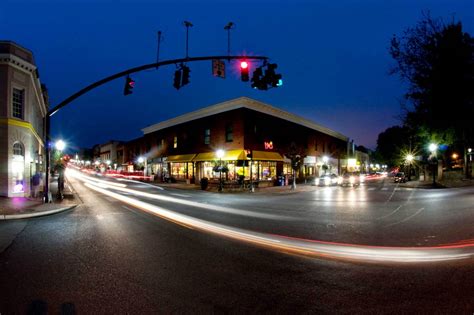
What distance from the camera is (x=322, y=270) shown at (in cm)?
552

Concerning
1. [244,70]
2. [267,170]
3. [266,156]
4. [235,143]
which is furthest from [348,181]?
[244,70]

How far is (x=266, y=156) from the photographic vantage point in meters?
34.8

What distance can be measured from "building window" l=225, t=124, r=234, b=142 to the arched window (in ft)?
68.1

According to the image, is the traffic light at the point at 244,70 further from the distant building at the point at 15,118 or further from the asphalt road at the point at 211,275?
the distant building at the point at 15,118

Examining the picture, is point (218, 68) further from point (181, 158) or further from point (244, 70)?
point (181, 158)

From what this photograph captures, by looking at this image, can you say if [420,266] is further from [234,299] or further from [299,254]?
[234,299]

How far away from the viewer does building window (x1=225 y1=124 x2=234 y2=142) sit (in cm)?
3425

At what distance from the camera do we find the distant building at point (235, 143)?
33.3 metres

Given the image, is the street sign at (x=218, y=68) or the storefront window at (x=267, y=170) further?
the storefront window at (x=267, y=170)

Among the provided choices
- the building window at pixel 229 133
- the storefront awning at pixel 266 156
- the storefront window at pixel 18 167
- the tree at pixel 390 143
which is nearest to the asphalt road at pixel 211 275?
the storefront window at pixel 18 167

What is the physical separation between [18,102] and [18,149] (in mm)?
3447

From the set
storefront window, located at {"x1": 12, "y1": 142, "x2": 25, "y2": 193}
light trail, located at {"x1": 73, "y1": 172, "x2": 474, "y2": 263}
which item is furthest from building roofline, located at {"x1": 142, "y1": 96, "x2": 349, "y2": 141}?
light trail, located at {"x1": 73, "y1": 172, "x2": 474, "y2": 263}

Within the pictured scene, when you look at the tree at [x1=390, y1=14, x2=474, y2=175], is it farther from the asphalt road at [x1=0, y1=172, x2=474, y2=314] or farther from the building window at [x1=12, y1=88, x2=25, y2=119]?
the building window at [x1=12, y1=88, x2=25, y2=119]

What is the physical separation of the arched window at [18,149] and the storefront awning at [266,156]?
71.3 feet
